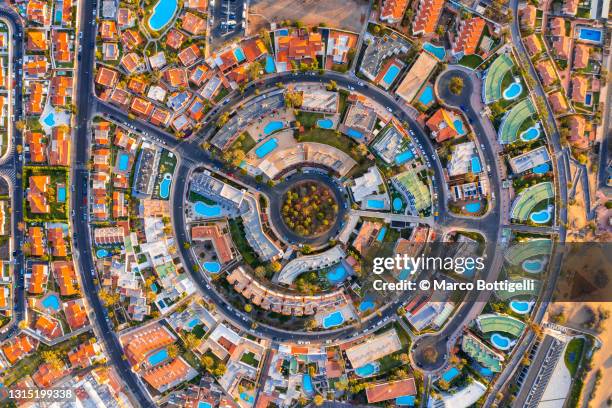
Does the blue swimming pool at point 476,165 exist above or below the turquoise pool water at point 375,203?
above

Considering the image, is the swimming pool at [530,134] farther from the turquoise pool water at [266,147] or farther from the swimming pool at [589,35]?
the turquoise pool water at [266,147]

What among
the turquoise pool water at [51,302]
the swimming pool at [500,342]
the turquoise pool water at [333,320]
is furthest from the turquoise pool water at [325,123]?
the turquoise pool water at [51,302]

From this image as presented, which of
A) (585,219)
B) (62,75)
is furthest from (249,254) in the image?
(585,219)

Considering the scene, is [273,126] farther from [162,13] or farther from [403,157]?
[162,13]

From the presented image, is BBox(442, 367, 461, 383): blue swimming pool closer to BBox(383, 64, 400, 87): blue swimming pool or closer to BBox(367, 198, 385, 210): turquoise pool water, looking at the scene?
BBox(367, 198, 385, 210): turquoise pool water

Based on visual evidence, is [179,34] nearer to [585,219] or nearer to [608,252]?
[585,219]
